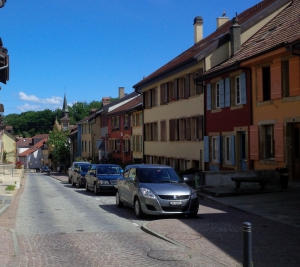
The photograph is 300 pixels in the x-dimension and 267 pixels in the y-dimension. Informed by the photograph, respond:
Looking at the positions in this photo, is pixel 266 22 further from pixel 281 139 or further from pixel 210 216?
pixel 210 216

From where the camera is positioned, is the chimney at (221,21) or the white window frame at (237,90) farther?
the chimney at (221,21)

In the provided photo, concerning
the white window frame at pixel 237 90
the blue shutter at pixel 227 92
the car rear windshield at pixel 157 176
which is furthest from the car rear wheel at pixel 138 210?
the blue shutter at pixel 227 92

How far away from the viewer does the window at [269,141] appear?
2089cm

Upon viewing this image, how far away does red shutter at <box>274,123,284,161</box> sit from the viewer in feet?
64.8

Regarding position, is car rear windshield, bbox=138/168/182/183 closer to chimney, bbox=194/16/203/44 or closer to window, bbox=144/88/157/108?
window, bbox=144/88/157/108

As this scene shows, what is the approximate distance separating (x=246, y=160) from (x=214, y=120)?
13.9ft

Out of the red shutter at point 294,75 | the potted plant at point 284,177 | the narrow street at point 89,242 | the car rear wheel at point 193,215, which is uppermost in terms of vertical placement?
the red shutter at point 294,75

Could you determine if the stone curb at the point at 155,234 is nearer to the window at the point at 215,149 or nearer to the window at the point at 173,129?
the window at the point at 215,149

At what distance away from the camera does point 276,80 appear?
20125 millimetres

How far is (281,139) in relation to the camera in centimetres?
1973

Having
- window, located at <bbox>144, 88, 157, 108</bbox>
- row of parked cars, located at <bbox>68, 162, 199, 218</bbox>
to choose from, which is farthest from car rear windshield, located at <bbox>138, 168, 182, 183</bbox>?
window, located at <bbox>144, 88, 157, 108</bbox>

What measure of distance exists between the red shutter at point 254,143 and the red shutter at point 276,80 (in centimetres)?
206

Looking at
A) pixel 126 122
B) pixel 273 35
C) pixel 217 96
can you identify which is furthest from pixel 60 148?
pixel 273 35

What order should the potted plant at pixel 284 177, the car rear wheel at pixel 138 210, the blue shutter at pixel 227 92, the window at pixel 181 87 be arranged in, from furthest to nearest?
the window at pixel 181 87, the blue shutter at pixel 227 92, the potted plant at pixel 284 177, the car rear wheel at pixel 138 210
